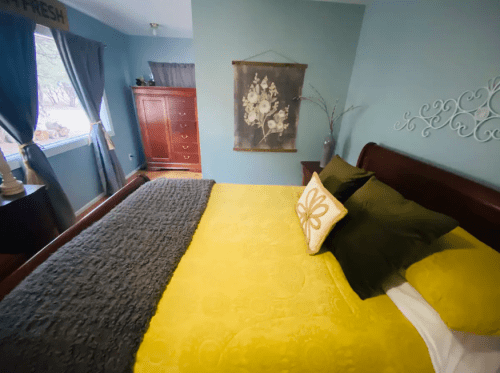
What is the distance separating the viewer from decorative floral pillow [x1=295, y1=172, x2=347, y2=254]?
1.06 m

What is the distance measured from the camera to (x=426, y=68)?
1.33 metres

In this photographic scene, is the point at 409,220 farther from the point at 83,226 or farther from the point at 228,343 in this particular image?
the point at 83,226

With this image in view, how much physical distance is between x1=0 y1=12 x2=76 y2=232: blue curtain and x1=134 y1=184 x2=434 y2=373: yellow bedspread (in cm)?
201

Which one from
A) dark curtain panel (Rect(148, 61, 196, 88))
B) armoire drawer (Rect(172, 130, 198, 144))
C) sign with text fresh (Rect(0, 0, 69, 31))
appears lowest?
armoire drawer (Rect(172, 130, 198, 144))

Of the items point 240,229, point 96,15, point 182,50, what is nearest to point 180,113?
point 182,50

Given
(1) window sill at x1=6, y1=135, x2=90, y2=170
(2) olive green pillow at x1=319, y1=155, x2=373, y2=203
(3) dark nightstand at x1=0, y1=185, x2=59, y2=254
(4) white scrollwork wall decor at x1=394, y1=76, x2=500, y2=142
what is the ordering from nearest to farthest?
(4) white scrollwork wall decor at x1=394, y1=76, x2=500, y2=142 < (2) olive green pillow at x1=319, y1=155, x2=373, y2=203 < (3) dark nightstand at x1=0, y1=185, x2=59, y2=254 < (1) window sill at x1=6, y1=135, x2=90, y2=170

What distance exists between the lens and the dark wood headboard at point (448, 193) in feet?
2.90

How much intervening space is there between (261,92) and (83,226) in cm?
210

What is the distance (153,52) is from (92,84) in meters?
1.44

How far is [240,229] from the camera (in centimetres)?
131

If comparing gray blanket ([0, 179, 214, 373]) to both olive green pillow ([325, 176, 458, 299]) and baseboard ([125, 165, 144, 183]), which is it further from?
baseboard ([125, 165, 144, 183])

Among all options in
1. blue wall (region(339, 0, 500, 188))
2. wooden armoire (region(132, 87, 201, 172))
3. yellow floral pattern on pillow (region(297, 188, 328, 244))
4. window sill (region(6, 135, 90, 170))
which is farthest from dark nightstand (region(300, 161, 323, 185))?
window sill (region(6, 135, 90, 170))

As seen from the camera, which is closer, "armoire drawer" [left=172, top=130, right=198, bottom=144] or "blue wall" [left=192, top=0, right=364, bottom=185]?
"blue wall" [left=192, top=0, right=364, bottom=185]

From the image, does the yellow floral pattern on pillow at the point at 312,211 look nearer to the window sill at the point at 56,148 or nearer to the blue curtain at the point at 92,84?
the window sill at the point at 56,148
